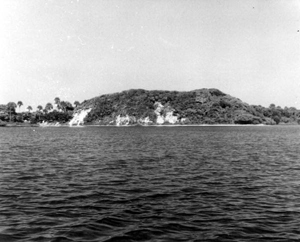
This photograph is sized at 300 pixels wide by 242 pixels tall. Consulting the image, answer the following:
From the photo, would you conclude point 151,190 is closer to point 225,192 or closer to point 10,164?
point 225,192

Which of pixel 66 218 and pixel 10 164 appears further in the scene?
pixel 10 164

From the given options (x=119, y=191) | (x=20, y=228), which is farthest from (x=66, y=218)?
(x=119, y=191)

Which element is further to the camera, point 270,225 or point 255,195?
point 255,195

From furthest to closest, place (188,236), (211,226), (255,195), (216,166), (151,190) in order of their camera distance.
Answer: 1. (216,166)
2. (151,190)
3. (255,195)
4. (211,226)
5. (188,236)

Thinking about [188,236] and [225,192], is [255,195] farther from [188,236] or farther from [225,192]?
[188,236]

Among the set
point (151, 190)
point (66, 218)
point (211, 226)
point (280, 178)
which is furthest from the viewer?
point (280, 178)

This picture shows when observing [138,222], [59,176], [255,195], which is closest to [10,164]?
[59,176]

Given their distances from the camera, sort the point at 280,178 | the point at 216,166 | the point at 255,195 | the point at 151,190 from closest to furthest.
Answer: the point at 255,195 < the point at 151,190 < the point at 280,178 < the point at 216,166

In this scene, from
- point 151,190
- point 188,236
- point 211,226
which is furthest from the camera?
point 151,190
